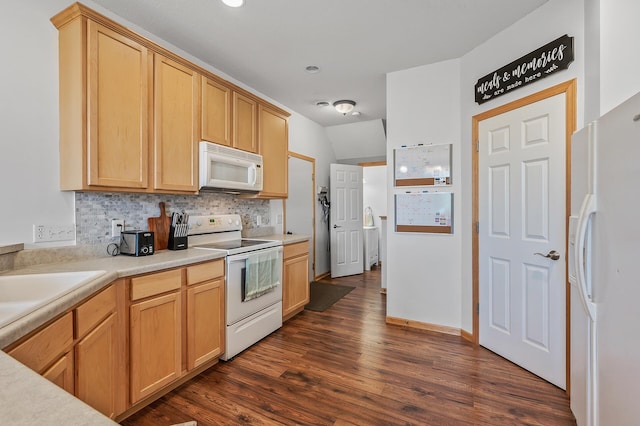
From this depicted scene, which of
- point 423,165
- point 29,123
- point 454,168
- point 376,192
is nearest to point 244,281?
point 29,123

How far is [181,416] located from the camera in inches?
70.0

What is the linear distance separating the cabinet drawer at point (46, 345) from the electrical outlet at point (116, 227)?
104 cm

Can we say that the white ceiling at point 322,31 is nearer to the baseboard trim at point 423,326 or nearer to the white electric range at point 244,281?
the white electric range at point 244,281

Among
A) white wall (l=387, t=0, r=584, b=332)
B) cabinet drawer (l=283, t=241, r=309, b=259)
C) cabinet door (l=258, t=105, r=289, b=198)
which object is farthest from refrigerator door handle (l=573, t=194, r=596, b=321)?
cabinet door (l=258, t=105, r=289, b=198)

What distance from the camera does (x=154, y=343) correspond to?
1.86 metres

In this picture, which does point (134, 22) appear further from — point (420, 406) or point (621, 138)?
point (420, 406)

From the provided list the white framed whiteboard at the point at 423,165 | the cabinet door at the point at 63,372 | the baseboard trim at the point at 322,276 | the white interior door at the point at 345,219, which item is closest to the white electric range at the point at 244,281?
the cabinet door at the point at 63,372

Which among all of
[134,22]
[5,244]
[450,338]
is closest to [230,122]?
[134,22]

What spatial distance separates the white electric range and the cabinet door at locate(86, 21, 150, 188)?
2.75 ft

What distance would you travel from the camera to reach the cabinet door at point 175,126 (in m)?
2.18

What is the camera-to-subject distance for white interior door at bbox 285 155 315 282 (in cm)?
439

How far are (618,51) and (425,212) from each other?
5.65 feet

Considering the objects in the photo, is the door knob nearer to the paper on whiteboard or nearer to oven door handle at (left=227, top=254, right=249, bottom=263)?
the paper on whiteboard

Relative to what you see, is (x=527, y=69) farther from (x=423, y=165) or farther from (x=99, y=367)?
(x=99, y=367)
